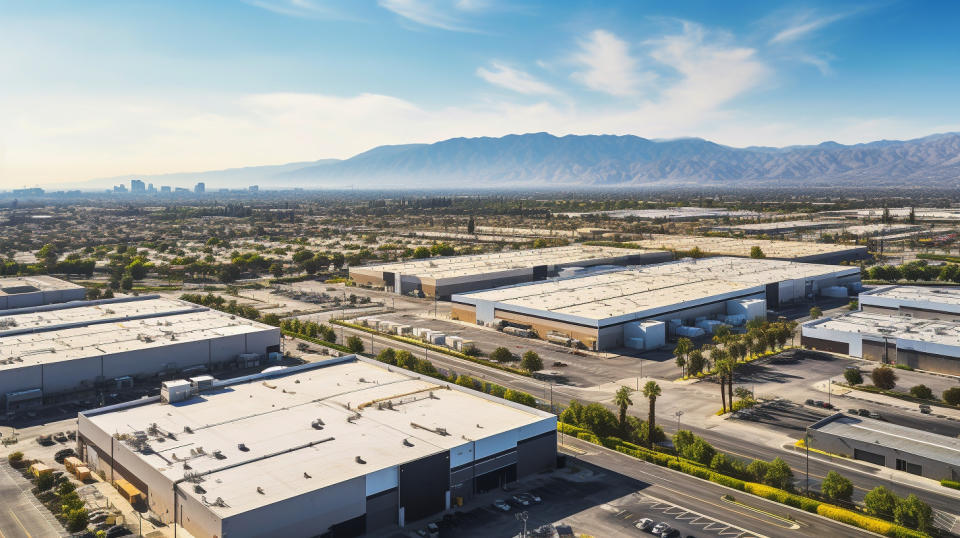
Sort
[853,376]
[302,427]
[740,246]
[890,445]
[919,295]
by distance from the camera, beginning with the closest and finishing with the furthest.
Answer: [302,427] < [890,445] < [853,376] < [919,295] < [740,246]

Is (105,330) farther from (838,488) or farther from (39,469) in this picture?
(838,488)

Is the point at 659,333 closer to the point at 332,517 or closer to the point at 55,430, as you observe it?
the point at 332,517

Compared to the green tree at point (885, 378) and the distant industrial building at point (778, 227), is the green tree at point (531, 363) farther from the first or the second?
the distant industrial building at point (778, 227)

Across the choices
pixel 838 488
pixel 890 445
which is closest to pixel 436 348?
pixel 890 445

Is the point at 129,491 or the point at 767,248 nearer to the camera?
the point at 129,491

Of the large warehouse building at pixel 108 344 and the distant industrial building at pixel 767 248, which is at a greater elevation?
the distant industrial building at pixel 767 248

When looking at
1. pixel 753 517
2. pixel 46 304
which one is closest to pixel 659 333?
pixel 753 517

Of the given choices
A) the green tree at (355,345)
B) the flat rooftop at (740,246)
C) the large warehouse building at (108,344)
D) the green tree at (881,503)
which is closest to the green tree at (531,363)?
the green tree at (355,345)
